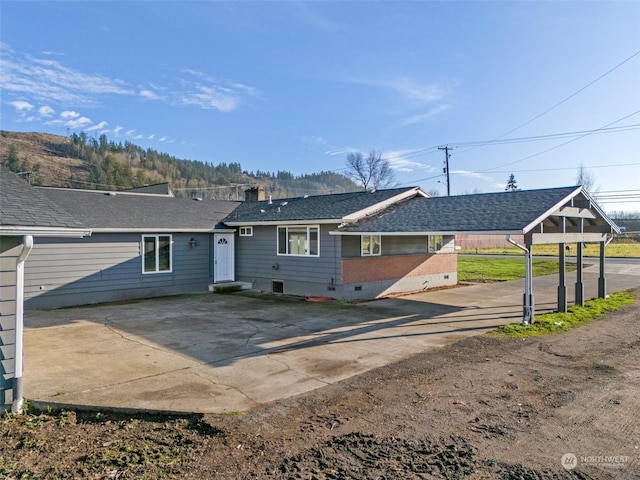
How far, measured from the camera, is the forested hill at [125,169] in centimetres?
6162

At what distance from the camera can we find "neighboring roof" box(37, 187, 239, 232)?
14.2 metres

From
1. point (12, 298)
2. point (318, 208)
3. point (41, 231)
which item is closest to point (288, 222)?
point (318, 208)

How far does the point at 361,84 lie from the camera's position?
22.8 m

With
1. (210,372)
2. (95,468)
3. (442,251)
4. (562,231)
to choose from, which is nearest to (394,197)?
(442,251)

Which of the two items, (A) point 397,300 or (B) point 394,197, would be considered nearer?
(A) point 397,300

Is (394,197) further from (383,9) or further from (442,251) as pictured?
(383,9)

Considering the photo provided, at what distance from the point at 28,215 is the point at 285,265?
34.1 feet

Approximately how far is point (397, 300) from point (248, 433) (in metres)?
10.3

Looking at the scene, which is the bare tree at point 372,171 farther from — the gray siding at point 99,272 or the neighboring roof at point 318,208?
the gray siding at point 99,272

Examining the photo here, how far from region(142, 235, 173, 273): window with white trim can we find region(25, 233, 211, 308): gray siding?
174 millimetres

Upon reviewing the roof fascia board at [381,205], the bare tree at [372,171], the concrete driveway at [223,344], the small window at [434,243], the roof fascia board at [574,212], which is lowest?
the concrete driveway at [223,344]

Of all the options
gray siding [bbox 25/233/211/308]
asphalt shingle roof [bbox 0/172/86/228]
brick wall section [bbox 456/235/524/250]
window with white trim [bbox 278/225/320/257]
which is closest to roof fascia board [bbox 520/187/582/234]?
window with white trim [bbox 278/225/320/257]

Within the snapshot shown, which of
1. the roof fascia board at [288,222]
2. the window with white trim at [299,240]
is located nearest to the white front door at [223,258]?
the roof fascia board at [288,222]

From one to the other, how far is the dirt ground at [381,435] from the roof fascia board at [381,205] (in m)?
8.10
